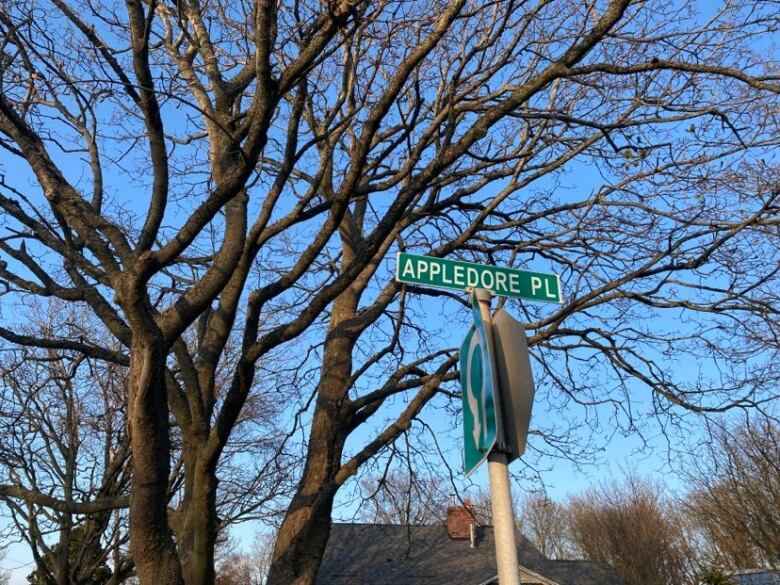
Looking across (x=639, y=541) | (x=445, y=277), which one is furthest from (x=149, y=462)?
(x=639, y=541)

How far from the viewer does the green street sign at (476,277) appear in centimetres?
356

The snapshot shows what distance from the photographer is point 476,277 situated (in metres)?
3.56

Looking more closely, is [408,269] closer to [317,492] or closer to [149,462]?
[149,462]

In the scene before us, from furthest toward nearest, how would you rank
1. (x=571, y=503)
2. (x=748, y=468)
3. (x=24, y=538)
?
Result: (x=571, y=503) < (x=748, y=468) < (x=24, y=538)

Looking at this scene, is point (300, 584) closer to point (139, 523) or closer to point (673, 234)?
point (139, 523)

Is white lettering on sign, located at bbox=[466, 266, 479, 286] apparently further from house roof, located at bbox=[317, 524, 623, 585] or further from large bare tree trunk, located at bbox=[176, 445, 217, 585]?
house roof, located at bbox=[317, 524, 623, 585]

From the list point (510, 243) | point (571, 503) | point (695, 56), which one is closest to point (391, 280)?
point (510, 243)

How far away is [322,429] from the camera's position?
7348mm

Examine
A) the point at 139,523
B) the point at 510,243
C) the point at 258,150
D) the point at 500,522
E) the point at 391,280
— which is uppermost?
the point at 510,243

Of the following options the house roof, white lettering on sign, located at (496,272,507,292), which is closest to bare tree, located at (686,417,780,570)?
the house roof

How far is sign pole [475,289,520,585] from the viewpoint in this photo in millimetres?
2668

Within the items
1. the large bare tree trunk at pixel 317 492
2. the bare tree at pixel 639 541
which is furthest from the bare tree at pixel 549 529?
the large bare tree trunk at pixel 317 492

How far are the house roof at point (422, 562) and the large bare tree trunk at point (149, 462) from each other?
17299 mm

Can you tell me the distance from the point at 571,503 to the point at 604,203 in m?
35.6
